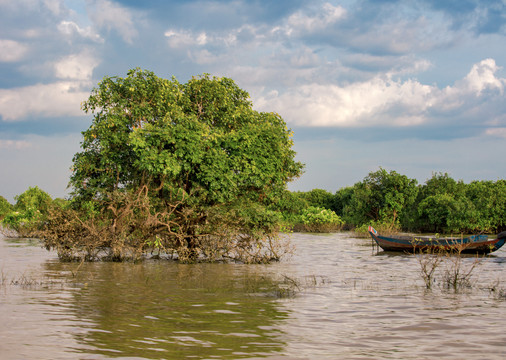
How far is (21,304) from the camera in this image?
12016mm

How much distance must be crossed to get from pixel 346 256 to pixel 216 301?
17.0 meters

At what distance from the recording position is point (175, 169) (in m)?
20.5

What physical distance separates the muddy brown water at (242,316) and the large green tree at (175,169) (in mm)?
3247

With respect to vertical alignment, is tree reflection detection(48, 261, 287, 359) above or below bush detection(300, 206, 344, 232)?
below

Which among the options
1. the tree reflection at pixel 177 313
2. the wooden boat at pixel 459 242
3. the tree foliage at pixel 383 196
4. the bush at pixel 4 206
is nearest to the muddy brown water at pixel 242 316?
the tree reflection at pixel 177 313

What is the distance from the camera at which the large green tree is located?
21344mm

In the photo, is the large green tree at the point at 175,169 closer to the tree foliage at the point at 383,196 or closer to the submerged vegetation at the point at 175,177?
the submerged vegetation at the point at 175,177

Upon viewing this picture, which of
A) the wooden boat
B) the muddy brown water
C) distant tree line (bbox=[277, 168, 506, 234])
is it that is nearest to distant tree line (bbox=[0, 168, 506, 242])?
distant tree line (bbox=[277, 168, 506, 234])

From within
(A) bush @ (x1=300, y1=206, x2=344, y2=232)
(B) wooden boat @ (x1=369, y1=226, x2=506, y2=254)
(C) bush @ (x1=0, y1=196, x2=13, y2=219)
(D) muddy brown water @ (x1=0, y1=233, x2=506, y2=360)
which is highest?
(C) bush @ (x1=0, y1=196, x2=13, y2=219)

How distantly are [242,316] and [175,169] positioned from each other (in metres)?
10.2

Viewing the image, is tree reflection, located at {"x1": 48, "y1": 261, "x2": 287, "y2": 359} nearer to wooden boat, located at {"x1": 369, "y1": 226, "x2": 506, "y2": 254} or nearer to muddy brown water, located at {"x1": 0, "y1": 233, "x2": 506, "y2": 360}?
muddy brown water, located at {"x1": 0, "y1": 233, "x2": 506, "y2": 360}

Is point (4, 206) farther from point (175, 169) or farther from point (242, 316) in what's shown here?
point (242, 316)

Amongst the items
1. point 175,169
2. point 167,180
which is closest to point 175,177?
point 167,180

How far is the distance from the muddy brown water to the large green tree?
3.25m
